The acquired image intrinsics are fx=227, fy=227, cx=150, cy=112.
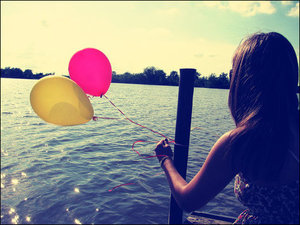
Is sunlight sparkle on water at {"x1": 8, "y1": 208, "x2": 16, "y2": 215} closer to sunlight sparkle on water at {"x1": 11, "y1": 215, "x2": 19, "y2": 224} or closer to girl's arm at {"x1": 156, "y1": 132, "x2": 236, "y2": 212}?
sunlight sparkle on water at {"x1": 11, "y1": 215, "x2": 19, "y2": 224}

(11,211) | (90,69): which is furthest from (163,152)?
(11,211)

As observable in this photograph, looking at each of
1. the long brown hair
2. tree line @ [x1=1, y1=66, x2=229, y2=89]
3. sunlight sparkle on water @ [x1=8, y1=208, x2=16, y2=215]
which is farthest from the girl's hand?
tree line @ [x1=1, y1=66, x2=229, y2=89]

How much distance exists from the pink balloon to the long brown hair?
230cm

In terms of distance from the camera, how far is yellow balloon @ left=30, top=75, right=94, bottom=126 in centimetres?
257

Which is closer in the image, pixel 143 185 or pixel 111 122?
pixel 143 185

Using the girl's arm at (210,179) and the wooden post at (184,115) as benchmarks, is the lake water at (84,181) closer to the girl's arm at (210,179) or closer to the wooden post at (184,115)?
the wooden post at (184,115)

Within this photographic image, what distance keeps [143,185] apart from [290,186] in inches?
181

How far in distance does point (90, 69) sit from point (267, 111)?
2.50 metres

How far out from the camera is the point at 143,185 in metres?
5.57

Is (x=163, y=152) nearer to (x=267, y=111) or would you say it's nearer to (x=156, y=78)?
(x=267, y=111)

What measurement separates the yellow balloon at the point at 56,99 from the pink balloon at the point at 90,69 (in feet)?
1.77

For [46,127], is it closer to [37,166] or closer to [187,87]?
[37,166]

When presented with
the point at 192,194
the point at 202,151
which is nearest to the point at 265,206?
the point at 192,194

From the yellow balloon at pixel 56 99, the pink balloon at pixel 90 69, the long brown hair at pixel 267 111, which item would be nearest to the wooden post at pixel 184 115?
the long brown hair at pixel 267 111
